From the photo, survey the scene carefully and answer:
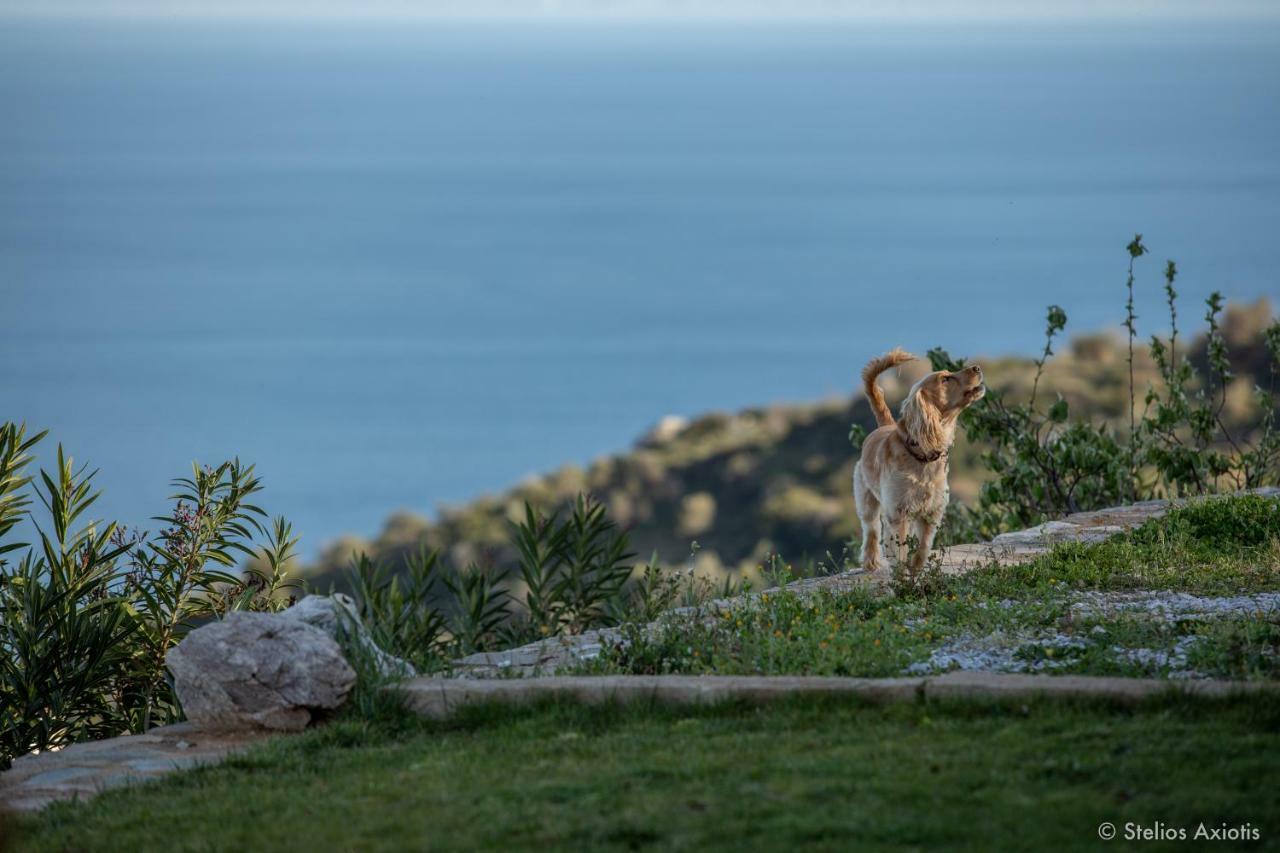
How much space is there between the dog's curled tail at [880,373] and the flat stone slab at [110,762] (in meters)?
4.60

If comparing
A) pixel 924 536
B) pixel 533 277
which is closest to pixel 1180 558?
pixel 924 536

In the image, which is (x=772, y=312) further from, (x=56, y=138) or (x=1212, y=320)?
(x=1212, y=320)

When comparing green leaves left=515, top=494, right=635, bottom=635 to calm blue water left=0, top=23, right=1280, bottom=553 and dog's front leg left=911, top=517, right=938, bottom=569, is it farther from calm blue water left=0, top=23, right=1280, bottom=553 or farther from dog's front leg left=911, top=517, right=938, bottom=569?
calm blue water left=0, top=23, right=1280, bottom=553

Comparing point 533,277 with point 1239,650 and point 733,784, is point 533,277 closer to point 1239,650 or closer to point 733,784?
point 1239,650

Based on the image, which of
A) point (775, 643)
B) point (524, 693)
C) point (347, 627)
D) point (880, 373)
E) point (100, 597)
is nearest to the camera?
point (524, 693)

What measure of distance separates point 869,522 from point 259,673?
4.73 m

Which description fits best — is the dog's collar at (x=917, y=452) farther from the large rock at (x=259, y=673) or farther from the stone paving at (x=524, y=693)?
the large rock at (x=259, y=673)

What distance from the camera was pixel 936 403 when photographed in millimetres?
9312

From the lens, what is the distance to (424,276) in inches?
5906

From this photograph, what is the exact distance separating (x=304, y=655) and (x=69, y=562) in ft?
7.51

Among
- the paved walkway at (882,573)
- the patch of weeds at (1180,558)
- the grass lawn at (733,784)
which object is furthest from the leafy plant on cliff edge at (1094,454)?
the grass lawn at (733,784)

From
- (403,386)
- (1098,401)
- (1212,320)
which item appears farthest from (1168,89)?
(1212,320)

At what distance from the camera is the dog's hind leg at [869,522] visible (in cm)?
1030

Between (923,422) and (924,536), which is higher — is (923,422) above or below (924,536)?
above
